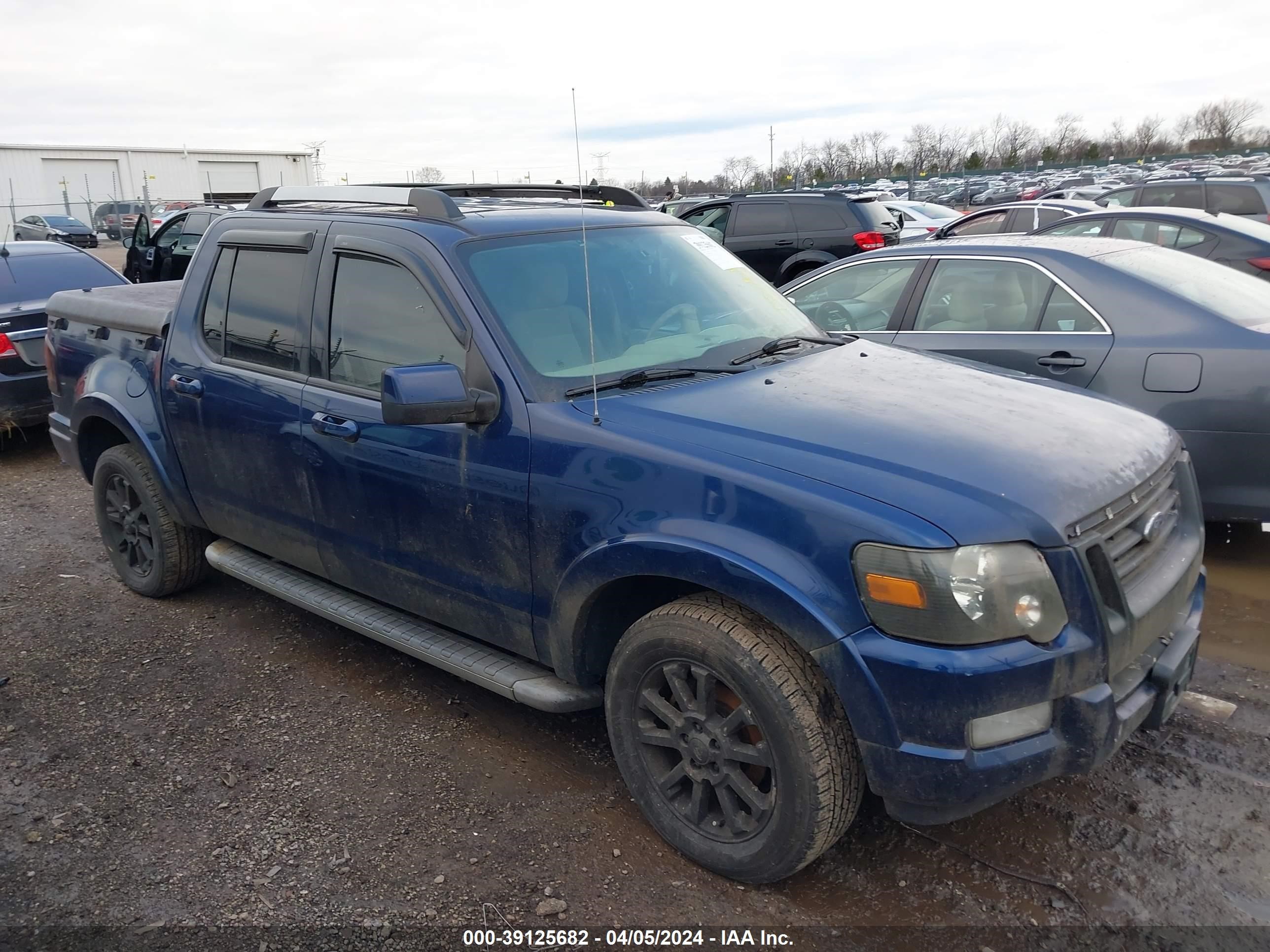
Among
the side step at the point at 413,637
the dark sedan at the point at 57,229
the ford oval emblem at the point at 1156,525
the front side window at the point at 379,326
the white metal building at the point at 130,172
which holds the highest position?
the white metal building at the point at 130,172

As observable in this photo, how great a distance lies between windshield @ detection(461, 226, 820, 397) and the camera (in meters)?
3.38

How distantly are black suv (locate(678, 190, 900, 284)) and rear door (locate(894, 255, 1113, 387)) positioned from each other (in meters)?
6.81

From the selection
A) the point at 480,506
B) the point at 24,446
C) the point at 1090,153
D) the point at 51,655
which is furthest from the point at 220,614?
the point at 1090,153

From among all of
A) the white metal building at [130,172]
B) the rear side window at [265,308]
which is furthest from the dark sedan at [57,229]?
the rear side window at [265,308]

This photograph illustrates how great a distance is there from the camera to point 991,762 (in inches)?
97.5

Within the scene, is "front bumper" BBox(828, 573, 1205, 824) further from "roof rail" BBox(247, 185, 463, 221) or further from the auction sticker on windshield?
"roof rail" BBox(247, 185, 463, 221)

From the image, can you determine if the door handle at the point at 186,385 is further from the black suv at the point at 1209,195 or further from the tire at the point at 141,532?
the black suv at the point at 1209,195

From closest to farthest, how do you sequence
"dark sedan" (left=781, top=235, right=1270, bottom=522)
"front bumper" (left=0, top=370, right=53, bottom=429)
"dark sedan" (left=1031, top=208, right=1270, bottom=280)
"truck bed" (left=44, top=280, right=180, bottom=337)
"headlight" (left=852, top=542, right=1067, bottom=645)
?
"headlight" (left=852, top=542, right=1067, bottom=645) → "dark sedan" (left=781, top=235, right=1270, bottom=522) → "truck bed" (left=44, top=280, right=180, bottom=337) → "front bumper" (left=0, top=370, right=53, bottom=429) → "dark sedan" (left=1031, top=208, right=1270, bottom=280)

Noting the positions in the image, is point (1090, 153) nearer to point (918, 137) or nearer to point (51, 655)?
point (918, 137)

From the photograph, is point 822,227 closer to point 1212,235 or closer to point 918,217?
point 1212,235

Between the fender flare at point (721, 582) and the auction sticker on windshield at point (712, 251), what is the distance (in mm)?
1697

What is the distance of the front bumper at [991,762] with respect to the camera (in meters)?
2.48

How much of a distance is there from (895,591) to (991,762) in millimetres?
501

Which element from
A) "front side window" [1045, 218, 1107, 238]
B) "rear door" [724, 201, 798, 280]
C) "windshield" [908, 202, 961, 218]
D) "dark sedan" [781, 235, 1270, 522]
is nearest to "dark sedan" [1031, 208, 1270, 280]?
"front side window" [1045, 218, 1107, 238]
